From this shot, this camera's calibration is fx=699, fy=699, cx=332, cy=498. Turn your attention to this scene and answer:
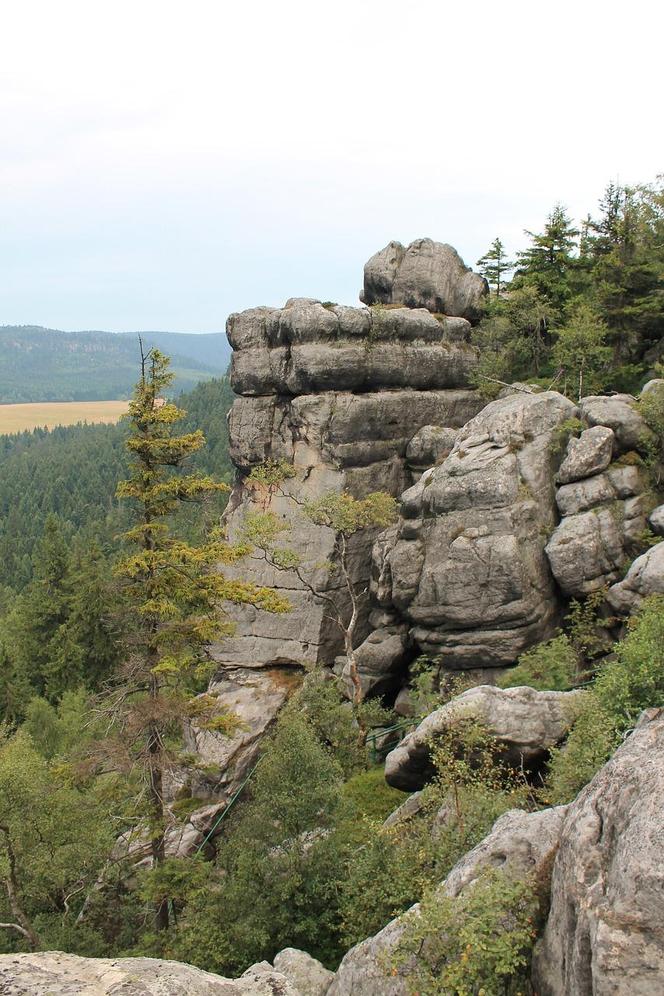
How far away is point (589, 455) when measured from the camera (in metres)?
23.6

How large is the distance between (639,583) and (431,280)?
68.7ft

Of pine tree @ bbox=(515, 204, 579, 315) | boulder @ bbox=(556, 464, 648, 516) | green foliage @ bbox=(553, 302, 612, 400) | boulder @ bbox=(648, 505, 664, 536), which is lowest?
boulder @ bbox=(648, 505, 664, 536)

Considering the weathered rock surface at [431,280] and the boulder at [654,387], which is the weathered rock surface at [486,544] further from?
the weathered rock surface at [431,280]

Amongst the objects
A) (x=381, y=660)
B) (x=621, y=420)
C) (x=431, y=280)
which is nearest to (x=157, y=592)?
(x=381, y=660)

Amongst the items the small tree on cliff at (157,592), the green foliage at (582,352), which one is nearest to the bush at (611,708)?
the small tree on cliff at (157,592)

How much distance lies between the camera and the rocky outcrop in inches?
377

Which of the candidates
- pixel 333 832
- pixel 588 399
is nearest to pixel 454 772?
pixel 333 832

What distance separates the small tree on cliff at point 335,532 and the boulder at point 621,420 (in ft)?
26.0

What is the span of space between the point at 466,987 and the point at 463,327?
30.7m

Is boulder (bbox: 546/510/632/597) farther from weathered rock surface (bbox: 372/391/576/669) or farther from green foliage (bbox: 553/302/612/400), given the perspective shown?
green foliage (bbox: 553/302/612/400)

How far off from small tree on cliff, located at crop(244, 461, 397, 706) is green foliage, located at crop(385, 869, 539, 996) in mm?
15628

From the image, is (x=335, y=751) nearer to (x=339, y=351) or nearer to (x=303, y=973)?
(x=303, y=973)

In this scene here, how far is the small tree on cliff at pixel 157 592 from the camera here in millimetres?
16391

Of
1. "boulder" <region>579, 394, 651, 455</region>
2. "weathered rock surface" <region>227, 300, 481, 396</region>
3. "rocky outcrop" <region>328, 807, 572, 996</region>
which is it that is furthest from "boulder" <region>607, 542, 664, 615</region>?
"weathered rock surface" <region>227, 300, 481, 396</region>
